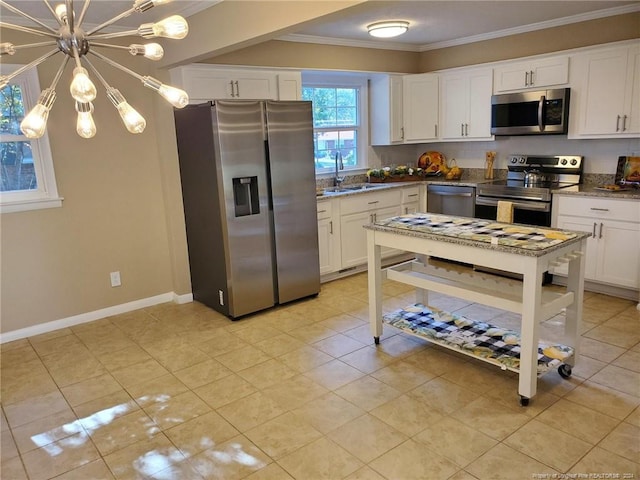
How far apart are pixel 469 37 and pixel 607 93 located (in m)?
1.58

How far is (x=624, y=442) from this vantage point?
2318 mm

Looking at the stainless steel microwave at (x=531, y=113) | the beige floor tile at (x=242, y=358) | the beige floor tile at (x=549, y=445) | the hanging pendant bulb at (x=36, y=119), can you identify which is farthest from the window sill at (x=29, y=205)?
the stainless steel microwave at (x=531, y=113)

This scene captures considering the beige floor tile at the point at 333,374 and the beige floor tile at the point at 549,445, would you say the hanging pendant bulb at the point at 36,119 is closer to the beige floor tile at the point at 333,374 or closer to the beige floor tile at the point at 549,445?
the beige floor tile at the point at 333,374

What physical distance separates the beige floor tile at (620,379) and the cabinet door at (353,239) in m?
2.55

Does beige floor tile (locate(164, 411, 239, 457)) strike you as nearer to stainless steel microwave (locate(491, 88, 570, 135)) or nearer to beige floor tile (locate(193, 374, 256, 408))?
beige floor tile (locate(193, 374, 256, 408))

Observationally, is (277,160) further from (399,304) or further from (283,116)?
(399,304)

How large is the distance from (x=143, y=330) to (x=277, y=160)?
1763 mm

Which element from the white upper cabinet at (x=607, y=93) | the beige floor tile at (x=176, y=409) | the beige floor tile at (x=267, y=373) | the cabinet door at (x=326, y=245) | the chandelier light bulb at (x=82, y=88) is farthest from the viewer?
the cabinet door at (x=326, y=245)

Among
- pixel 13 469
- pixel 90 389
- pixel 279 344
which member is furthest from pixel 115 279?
pixel 13 469

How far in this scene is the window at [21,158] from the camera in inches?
143

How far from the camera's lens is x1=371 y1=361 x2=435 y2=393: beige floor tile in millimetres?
2916

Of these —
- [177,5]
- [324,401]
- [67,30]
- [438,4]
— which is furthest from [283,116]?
[67,30]

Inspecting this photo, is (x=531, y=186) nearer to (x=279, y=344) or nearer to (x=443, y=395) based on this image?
(x=443, y=395)

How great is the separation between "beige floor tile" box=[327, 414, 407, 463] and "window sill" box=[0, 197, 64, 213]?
9.35ft
